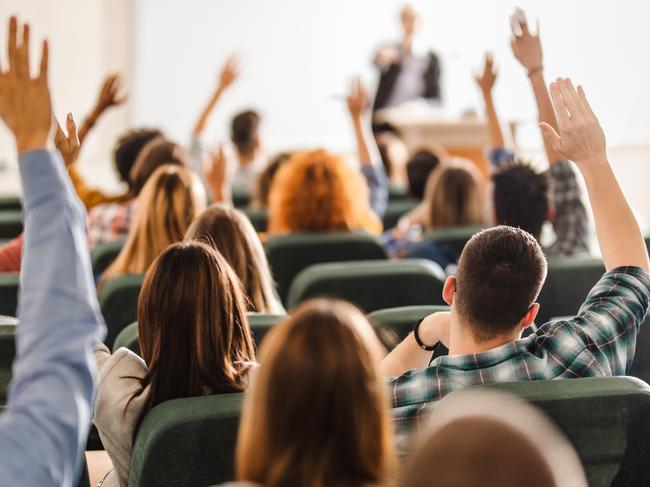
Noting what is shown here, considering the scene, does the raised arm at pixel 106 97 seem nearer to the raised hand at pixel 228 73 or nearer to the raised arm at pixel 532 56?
the raised arm at pixel 532 56

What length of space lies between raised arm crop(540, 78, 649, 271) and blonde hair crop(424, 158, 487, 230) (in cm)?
205

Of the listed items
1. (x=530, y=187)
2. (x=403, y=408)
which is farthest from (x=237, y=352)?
Answer: (x=530, y=187)

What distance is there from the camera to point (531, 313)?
192cm

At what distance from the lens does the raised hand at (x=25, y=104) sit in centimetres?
113

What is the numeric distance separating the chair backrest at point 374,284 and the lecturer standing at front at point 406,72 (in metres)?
5.83

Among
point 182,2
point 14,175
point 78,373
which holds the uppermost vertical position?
point 182,2

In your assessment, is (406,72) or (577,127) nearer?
(577,127)

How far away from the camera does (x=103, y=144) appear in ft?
30.7

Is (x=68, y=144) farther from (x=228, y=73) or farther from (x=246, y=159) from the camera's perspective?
(x=246, y=159)

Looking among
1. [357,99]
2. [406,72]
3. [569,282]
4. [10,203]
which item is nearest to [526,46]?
[569,282]

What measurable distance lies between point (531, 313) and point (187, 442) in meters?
0.72

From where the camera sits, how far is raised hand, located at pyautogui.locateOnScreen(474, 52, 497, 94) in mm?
3805

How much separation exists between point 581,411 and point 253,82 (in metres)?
8.32

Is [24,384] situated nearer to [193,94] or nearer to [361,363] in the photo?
[361,363]
